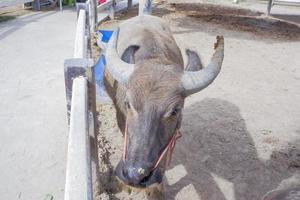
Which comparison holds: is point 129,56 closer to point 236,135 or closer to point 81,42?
point 81,42

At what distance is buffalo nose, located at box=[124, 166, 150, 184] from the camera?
109 inches

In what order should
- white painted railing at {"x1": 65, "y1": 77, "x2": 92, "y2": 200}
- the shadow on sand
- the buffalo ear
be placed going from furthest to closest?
the shadow on sand
the buffalo ear
white painted railing at {"x1": 65, "y1": 77, "x2": 92, "y2": 200}

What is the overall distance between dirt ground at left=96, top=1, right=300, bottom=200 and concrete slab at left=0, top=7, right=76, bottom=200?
2.07ft

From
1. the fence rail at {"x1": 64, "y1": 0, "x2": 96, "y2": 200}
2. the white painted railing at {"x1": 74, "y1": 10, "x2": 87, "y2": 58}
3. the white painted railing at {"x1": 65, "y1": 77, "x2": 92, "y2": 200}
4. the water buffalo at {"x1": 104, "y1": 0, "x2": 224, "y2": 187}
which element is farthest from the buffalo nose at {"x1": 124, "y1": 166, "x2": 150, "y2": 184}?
the white painted railing at {"x1": 74, "y1": 10, "x2": 87, "y2": 58}

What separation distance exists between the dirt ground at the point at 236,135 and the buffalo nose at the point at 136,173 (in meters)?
1.37

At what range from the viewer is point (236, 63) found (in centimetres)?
930

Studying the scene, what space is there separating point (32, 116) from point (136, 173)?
334cm

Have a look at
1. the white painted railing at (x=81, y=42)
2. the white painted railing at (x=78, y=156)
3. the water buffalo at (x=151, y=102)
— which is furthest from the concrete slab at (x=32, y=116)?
the white painted railing at (x=78, y=156)

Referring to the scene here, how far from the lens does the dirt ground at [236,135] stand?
447cm

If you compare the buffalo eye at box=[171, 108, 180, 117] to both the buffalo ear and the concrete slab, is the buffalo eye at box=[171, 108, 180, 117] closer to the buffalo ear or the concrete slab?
the buffalo ear

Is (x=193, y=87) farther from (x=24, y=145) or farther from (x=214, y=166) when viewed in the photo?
(x=24, y=145)

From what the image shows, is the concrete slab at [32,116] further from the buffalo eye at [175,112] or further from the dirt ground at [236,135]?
the buffalo eye at [175,112]

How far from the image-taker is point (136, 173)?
2762 mm

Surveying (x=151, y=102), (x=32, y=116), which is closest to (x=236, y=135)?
(x=151, y=102)
